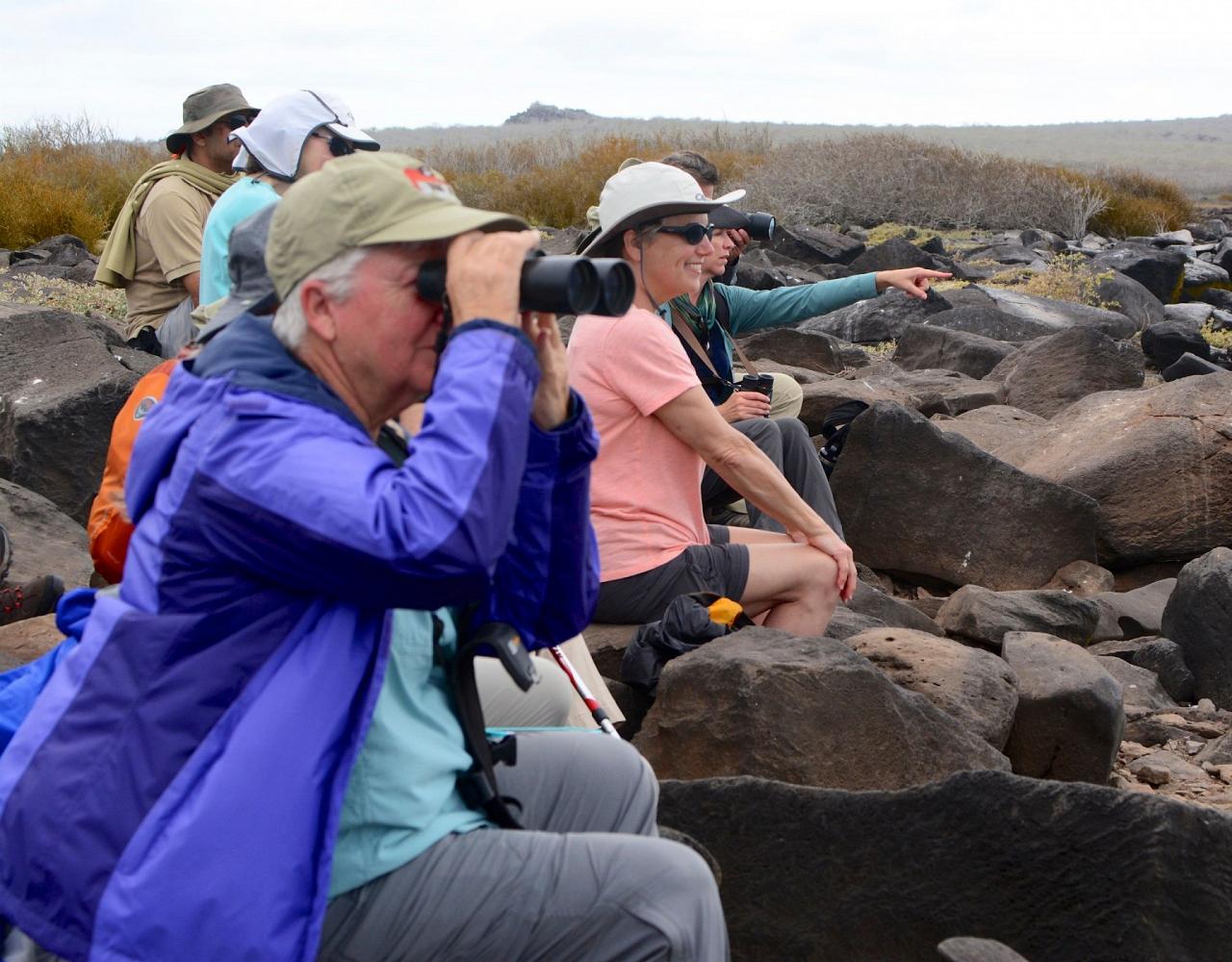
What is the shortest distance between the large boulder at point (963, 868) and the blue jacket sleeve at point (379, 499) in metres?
1.15

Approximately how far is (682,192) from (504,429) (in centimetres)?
240

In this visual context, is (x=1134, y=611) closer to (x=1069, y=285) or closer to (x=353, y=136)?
(x=353, y=136)

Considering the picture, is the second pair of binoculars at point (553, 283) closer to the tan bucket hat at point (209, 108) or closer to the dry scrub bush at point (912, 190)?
the tan bucket hat at point (209, 108)

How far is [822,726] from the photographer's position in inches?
138

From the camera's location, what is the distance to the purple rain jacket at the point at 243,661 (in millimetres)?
1795

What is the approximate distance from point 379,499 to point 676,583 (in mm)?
2269

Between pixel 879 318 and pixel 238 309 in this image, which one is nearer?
pixel 238 309

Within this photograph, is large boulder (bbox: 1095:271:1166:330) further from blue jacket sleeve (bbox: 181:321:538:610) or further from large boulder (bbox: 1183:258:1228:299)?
blue jacket sleeve (bbox: 181:321:538:610)

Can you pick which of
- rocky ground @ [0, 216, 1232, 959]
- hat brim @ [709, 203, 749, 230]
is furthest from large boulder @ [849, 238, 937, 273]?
hat brim @ [709, 203, 749, 230]

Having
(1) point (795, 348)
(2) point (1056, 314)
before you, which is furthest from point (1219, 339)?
(1) point (795, 348)

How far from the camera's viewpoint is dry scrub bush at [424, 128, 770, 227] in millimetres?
22000

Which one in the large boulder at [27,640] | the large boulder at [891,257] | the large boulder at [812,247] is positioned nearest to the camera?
the large boulder at [27,640]

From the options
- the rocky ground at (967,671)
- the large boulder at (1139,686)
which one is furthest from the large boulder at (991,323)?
the large boulder at (1139,686)

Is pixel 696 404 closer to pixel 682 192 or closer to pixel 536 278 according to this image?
pixel 682 192
